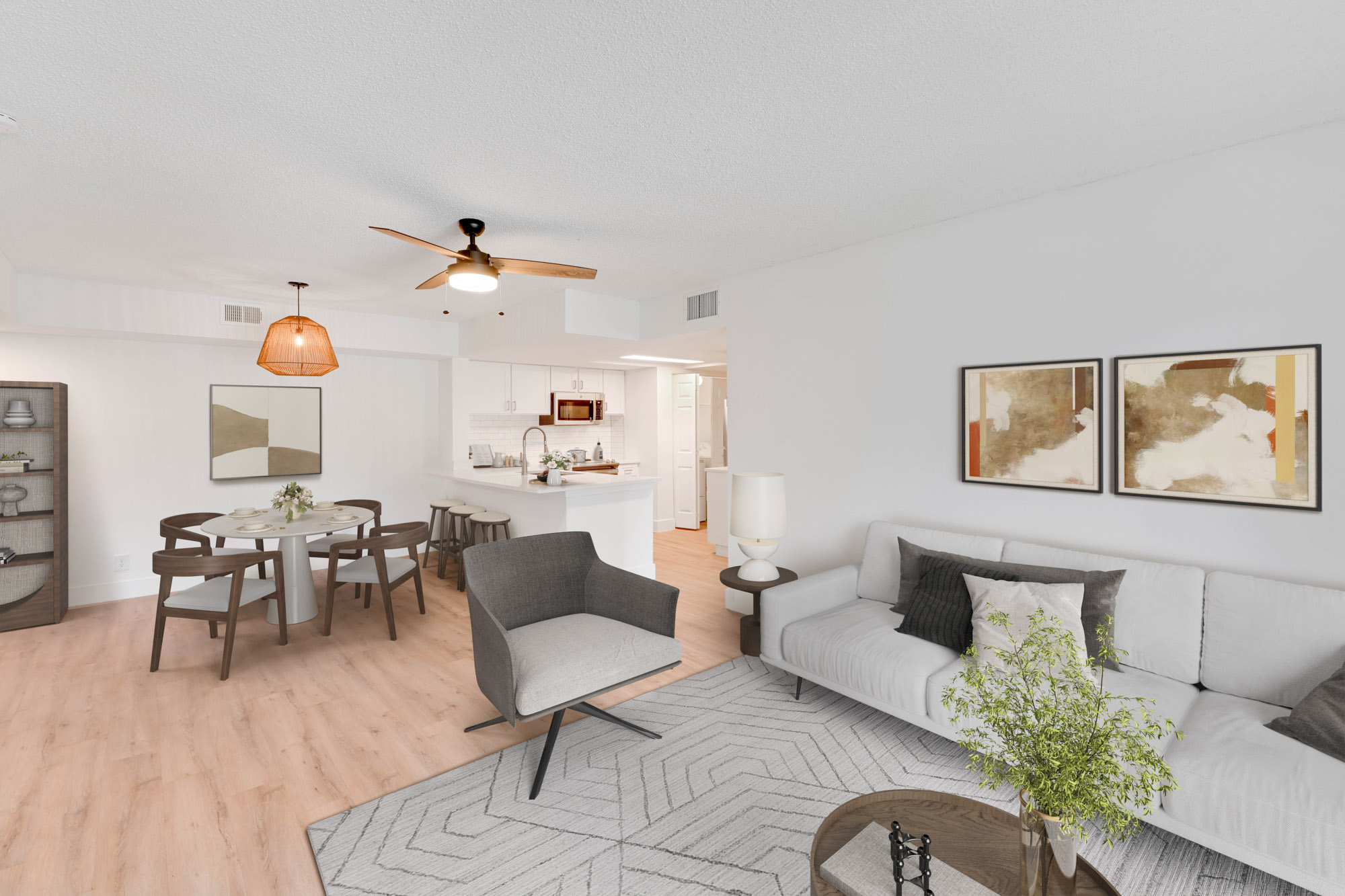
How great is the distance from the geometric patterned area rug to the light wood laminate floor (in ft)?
0.61

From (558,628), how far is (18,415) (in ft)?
15.5

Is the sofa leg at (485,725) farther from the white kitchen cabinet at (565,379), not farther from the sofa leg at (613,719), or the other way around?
the white kitchen cabinet at (565,379)

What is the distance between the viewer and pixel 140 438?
204 inches

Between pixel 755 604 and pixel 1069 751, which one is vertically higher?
pixel 1069 751

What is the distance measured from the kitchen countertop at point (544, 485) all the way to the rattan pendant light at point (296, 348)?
1662mm

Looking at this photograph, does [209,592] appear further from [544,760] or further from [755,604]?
[755,604]

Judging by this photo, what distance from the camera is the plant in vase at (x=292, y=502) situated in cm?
424

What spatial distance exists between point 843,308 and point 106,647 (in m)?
5.32

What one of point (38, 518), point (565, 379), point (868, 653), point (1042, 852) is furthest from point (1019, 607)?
point (38, 518)

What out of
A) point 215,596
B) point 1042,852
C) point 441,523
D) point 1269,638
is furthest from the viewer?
point 441,523

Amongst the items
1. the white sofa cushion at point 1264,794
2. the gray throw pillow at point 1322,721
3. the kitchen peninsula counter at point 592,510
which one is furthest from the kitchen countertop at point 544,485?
the gray throw pillow at point 1322,721

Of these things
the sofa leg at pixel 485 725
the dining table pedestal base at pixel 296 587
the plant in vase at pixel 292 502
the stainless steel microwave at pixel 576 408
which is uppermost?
the stainless steel microwave at pixel 576 408

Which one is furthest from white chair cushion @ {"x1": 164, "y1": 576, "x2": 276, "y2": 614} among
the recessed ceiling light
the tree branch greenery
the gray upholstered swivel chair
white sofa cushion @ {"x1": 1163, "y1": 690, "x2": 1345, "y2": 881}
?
white sofa cushion @ {"x1": 1163, "y1": 690, "x2": 1345, "y2": 881}

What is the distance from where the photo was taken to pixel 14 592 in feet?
14.1
